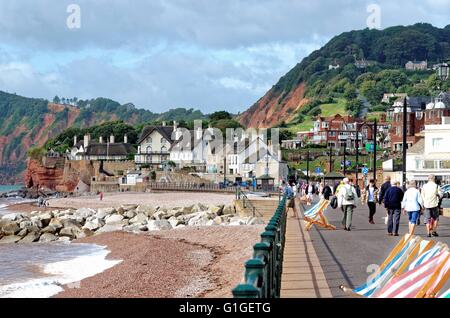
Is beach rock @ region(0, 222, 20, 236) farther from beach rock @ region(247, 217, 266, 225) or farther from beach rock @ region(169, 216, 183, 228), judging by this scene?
beach rock @ region(247, 217, 266, 225)

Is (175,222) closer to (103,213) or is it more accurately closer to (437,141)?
(103,213)

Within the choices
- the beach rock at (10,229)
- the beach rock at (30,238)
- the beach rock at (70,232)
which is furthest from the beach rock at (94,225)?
the beach rock at (10,229)

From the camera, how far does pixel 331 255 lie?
17453 mm

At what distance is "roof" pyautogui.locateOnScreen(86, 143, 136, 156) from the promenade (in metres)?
141

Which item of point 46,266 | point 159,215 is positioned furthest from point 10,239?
point 46,266

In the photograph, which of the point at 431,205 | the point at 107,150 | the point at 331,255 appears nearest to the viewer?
the point at 331,255

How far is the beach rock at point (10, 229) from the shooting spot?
49188 millimetres

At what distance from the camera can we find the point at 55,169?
170 meters

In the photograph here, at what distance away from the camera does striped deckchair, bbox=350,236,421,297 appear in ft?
32.7

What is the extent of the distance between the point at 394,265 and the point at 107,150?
15999cm

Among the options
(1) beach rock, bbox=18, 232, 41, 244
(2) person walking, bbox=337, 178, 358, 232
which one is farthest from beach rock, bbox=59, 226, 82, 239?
(2) person walking, bbox=337, 178, 358, 232

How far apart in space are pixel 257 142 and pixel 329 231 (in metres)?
96.7
